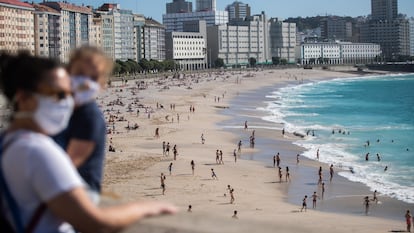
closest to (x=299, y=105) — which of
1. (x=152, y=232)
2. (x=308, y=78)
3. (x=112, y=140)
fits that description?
(x=112, y=140)

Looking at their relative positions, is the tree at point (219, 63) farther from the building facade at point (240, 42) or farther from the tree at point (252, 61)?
the tree at point (252, 61)

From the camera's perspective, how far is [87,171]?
114 inches

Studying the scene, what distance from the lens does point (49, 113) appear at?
2252 mm

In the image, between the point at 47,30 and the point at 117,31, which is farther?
the point at 117,31

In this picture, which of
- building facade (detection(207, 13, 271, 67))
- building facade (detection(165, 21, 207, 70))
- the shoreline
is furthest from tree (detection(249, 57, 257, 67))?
the shoreline

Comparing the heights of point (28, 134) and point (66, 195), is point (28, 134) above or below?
above

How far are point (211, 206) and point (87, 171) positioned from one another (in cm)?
1655

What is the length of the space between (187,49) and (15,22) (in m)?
69.0

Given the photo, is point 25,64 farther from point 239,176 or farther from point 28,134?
point 239,176

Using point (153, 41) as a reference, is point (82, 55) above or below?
below

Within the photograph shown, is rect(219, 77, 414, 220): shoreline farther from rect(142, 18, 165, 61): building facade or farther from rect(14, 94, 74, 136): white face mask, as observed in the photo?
rect(142, 18, 165, 61): building facade

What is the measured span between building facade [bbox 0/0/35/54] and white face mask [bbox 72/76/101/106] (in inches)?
3638

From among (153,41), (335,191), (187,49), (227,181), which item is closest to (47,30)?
(153,41)

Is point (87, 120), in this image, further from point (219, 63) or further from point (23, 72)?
point (219, 63)
